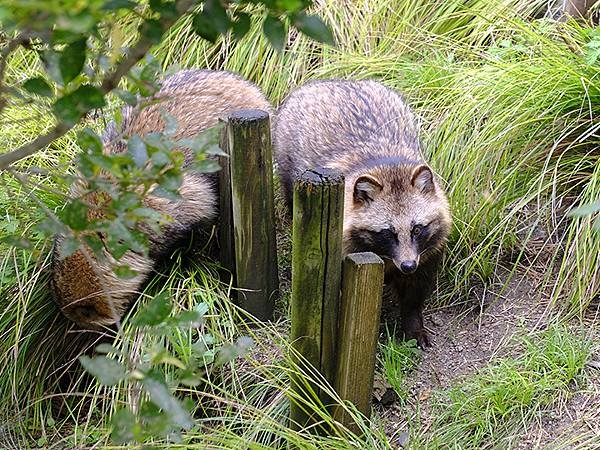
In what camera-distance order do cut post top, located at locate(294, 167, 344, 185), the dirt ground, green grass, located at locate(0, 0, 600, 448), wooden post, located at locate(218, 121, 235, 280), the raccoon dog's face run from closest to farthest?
cut post top, located at locate(294, 167, 344, 185) → the dirt ground → green grass, located at locate(0, 0, 600, 448) → the raccoon dog's face → wooden post, located at locate(218, 121, 235, 280)

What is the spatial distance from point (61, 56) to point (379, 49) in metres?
4.82

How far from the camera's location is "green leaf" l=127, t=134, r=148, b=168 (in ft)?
6.21

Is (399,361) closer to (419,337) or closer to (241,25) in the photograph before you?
(419,337)

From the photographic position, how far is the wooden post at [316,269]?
11.6 feet

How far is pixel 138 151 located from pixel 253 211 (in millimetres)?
2514

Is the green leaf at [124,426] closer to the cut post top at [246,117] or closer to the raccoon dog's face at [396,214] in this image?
the cut post top at [246,117]

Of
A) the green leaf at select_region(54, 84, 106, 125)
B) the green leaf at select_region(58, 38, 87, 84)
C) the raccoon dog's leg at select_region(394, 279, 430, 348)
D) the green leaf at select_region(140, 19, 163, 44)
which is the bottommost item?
the raccoon dog's leg at select_region(394, 279, 430, 348)

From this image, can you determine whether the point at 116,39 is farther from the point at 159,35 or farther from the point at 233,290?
the point at 233,290

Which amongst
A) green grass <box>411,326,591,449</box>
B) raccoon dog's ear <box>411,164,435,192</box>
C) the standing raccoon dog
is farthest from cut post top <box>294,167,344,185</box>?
green grass <box>411,326,591,449</box>

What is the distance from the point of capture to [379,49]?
247 inches

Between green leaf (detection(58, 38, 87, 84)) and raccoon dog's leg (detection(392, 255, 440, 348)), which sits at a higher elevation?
green leaf (detection(58, 38, 87, 84))

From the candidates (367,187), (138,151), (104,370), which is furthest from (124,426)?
(367,187)

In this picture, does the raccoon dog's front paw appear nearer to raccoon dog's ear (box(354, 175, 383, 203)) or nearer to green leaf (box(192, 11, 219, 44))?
raccoon dog's ear (box(354, 175, 383, 203))

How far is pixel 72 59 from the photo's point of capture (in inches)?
64.7
